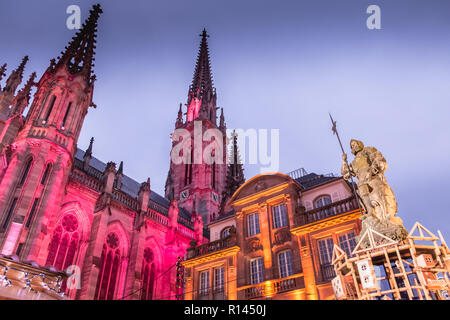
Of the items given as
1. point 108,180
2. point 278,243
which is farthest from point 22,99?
point 278,243

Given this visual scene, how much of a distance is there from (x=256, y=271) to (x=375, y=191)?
11.9 metres

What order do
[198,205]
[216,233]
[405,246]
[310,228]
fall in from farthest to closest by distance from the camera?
[198,205] → [216,233] → [310,228] → [405,246]

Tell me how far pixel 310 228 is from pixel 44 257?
15.4m

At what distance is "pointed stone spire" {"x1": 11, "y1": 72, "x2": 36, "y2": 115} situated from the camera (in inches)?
933

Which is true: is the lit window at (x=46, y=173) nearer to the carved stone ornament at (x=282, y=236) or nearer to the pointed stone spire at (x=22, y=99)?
the pointed stone spire at (x=22, y=99)

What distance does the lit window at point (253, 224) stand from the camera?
775 inches

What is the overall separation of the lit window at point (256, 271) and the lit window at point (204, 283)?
125 inches

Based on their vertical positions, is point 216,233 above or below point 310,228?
above

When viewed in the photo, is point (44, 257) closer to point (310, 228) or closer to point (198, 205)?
point (310, 228)

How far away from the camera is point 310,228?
17031 millimetres

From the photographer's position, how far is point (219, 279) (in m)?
19.5

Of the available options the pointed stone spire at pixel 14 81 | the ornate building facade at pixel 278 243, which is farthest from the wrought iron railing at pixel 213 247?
the pointed stone spire at pixel 14 81
